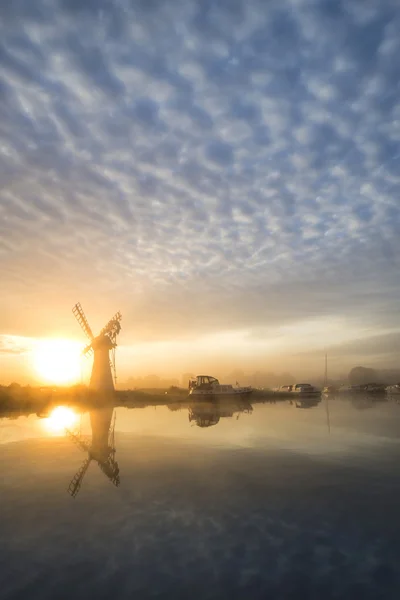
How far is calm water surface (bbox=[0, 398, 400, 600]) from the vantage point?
26.8 feet

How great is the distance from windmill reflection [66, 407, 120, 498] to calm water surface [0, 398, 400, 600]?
0.13 meters

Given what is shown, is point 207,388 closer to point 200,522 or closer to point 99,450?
point 99,450

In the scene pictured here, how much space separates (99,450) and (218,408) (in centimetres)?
3504

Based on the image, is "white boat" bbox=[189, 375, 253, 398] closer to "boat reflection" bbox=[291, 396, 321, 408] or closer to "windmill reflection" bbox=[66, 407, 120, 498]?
"boat reflection" bbox=[291, 396, 321, 408]

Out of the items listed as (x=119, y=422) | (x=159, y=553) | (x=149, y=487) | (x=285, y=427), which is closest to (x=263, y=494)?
(x=149, y=487)

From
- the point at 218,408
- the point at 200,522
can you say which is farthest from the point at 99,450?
the point at 218,408

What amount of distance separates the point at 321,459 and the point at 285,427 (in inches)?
545

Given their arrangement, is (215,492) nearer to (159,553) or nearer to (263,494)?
(263,494)

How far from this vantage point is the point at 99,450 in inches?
899

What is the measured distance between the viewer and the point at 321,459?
20.0 meters

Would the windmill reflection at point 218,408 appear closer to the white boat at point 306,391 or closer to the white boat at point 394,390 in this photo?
the white boat at point 306,391

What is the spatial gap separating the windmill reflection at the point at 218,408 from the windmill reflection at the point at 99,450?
1188cm

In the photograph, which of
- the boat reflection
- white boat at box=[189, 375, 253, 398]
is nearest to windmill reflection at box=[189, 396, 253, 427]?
white boat at box=[189, 375, 253, 398]

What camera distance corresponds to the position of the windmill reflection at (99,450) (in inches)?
647
